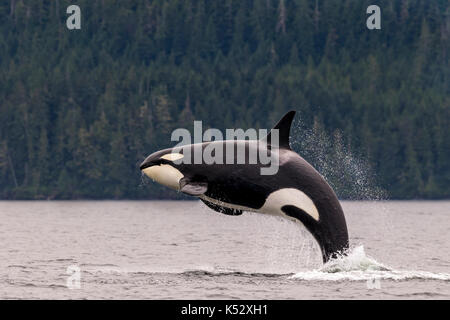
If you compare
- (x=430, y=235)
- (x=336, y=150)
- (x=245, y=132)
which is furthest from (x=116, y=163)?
(x=430, y=235)

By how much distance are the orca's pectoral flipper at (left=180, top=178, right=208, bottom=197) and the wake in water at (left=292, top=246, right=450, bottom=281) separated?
4568 mm

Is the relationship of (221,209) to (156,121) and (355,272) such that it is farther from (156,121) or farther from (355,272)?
(156,121)

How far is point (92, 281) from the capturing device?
97.3ft

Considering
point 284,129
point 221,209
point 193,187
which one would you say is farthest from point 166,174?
point 284,129

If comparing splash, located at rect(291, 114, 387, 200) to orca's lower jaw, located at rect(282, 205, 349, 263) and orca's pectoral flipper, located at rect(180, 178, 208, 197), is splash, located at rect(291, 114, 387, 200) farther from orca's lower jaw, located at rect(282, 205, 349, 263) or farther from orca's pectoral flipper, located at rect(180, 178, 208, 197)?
orca's pectoral flipper, located at rect(180, 178, 208, 197)

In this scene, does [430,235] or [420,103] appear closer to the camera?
[430,235]

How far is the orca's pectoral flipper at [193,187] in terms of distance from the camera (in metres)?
26.0

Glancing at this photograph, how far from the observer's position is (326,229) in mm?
27031

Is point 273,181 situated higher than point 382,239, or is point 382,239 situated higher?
point 273,181

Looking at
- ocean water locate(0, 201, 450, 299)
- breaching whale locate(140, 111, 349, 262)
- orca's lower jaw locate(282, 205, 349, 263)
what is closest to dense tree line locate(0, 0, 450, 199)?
ocean water locate(0, 201, 450, 299)

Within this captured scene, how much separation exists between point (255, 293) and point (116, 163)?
5247 inches

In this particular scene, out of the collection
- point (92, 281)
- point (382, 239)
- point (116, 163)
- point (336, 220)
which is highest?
point (336, 220)

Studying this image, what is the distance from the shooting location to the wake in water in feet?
93.4
